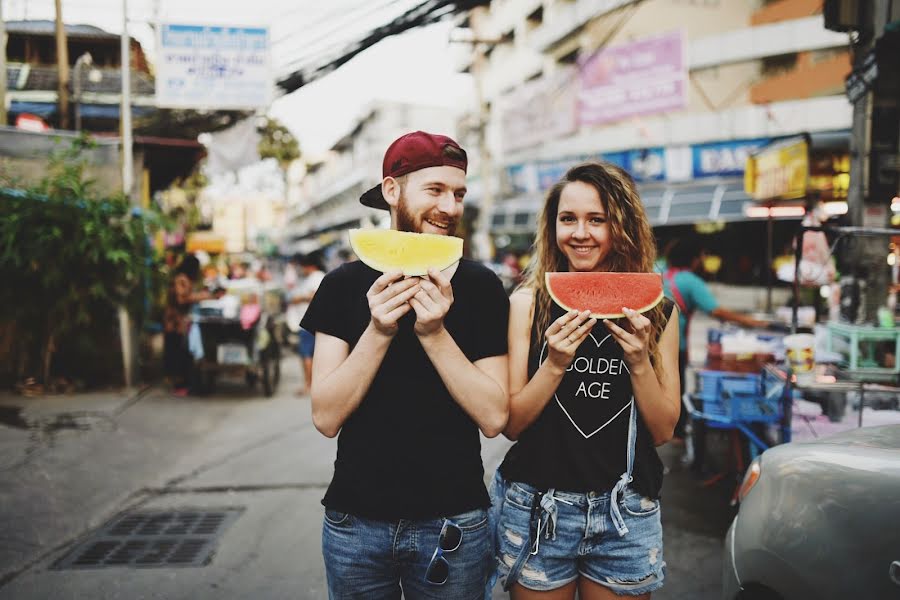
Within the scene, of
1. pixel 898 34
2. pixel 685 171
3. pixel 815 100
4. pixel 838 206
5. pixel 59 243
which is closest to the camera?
pixel 898 34

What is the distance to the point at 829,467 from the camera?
2.06 m

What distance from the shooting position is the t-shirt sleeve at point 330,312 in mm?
1834

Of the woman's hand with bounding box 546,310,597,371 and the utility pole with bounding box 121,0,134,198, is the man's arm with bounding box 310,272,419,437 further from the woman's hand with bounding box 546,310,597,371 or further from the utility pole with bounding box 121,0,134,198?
the utility pole with bounding box 121,0,134,198

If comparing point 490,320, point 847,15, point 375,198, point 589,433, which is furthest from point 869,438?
point 847,15

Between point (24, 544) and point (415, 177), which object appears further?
point (24, 544)

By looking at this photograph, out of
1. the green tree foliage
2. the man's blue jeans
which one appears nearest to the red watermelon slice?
the man's blue jeans

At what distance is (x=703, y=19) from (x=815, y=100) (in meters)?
5.65

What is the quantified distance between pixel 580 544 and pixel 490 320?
77 centimetres

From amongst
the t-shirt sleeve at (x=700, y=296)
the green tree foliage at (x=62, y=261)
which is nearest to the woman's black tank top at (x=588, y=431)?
the t-shirt sleeve at (x=700, y=296)

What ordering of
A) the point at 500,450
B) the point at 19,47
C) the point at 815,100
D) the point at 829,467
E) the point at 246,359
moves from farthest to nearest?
1. the point at 815,100
2. the point at 19,47
3. the point at 246,359
4. the point at 500,450
5. the point at 829,467

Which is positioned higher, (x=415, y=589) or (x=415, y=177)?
(x=415, y=177)

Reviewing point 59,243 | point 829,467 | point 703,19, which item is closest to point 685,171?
point 703,19

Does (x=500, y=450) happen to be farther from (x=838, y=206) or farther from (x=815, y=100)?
(x=815, y=100)

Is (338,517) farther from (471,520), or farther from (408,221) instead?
(408,221)
